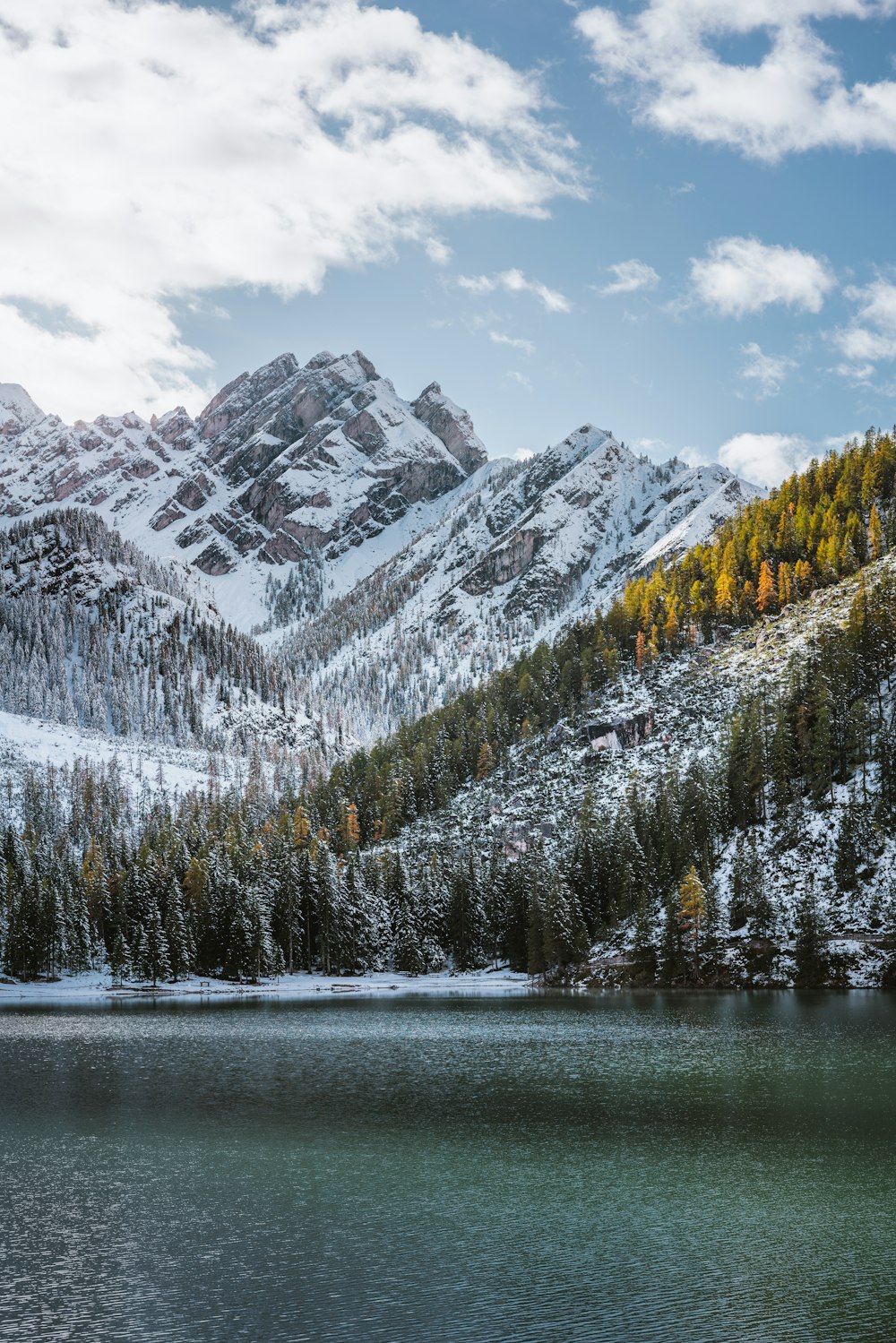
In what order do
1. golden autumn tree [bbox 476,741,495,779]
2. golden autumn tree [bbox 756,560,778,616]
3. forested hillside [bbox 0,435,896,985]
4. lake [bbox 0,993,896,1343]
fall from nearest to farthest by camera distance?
lake [bbox 0,993,896,1343], forested hillside [bbox 0,435,896,985], golden autumn tree [bbox 756,560,778,616], golden autumn tree [bbox 476,741,495,779]

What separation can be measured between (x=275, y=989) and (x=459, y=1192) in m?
90.5

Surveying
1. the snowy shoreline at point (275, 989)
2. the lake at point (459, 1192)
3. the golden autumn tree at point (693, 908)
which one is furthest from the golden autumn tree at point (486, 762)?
the lake at point (459, 1192)

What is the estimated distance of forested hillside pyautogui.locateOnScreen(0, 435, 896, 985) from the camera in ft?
343

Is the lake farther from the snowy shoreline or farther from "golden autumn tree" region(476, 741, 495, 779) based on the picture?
"golden autumn tree" region(476, 741, 495, 779)

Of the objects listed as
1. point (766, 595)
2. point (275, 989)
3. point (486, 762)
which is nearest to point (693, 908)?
point (275, 989)

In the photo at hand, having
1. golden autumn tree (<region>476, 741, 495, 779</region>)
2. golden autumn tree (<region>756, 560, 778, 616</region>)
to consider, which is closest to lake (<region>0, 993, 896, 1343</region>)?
golden autumn tree (<region>476, 741, 495, 779</region>)

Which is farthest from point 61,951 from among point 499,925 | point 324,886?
point 499,925

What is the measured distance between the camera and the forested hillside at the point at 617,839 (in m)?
104

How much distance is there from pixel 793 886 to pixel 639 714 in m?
60.2

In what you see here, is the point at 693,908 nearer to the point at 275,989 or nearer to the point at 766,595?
the point at 275,989

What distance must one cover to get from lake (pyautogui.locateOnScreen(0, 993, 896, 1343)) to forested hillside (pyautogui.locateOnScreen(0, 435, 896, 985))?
131 ft

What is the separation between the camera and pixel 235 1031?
3041 inches

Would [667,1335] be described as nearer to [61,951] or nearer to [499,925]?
[499,925]

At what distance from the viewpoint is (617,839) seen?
123 meters
